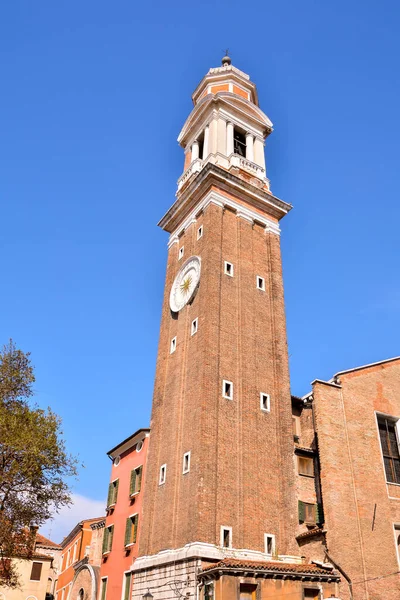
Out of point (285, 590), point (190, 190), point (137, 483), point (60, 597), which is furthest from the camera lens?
point (60, 597)

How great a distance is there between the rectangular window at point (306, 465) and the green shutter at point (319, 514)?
1.48 meters

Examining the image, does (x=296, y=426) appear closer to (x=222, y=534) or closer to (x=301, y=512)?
(x=301, y=512)

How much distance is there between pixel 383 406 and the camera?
27.8m

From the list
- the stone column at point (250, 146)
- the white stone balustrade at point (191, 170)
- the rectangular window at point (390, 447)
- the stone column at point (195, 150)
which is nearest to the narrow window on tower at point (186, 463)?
the rectangular window at point (390, 447)

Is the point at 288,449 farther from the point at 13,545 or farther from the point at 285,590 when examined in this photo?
the point at 13,545

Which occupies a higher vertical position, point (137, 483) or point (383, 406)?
point (383, 406)

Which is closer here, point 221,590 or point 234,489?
point 221,590

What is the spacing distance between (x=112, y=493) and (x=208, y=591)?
14.9 meters

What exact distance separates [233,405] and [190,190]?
1386 centimetres

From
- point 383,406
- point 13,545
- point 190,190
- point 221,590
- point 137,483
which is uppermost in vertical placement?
point 190,190

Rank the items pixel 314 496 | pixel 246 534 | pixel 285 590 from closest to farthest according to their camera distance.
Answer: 1. pixel 285 590
2. pixel 246 534
3. pixel 314 496

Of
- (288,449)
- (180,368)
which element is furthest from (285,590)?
(180,368)

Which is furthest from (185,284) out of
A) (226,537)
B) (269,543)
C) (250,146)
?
(269,543)

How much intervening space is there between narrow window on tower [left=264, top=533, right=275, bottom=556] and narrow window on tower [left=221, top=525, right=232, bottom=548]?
72.2 inches
